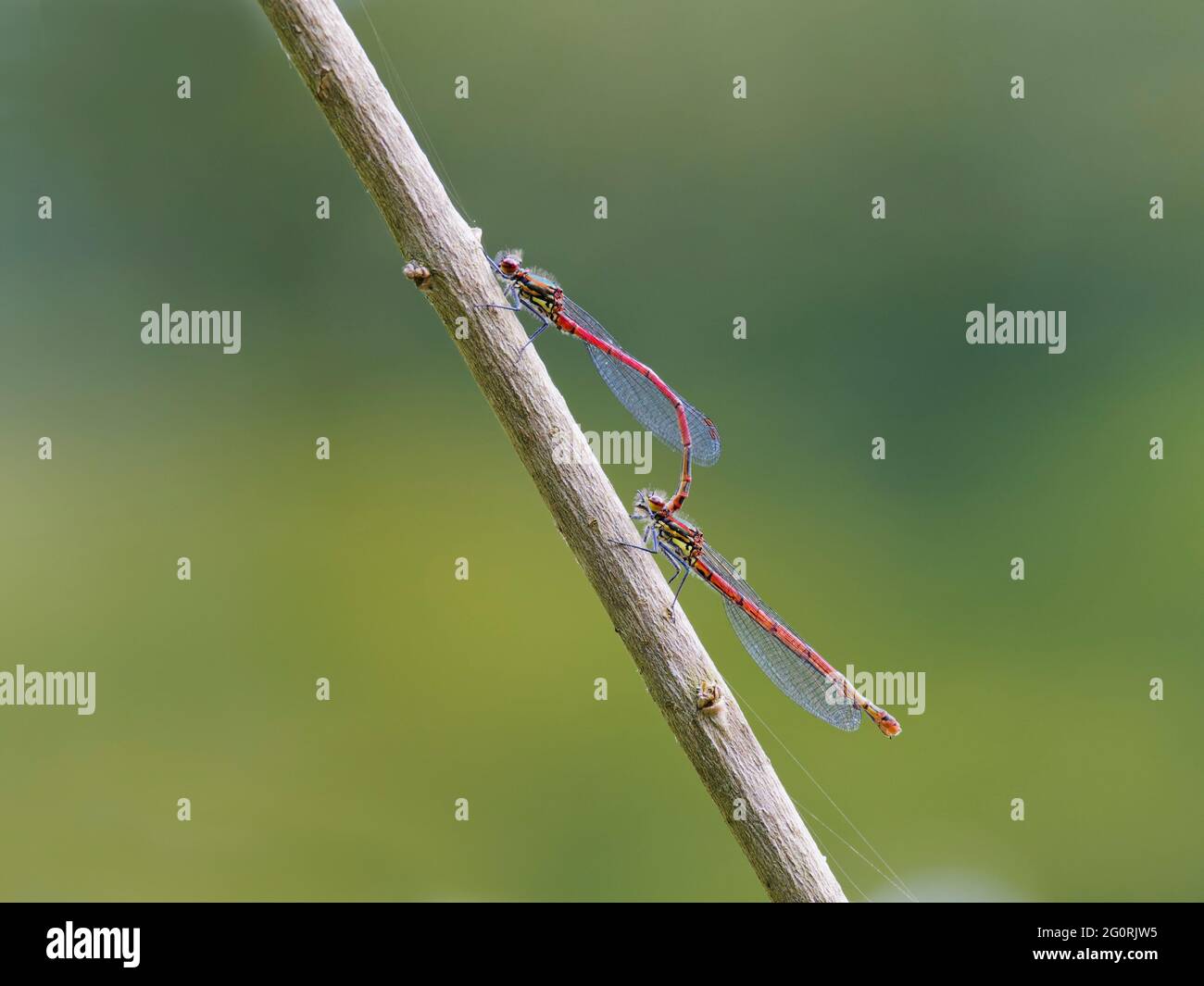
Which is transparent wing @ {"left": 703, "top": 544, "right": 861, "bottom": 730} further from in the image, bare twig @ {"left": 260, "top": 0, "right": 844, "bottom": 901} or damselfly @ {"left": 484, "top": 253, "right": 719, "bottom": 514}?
bare twig @ {"left": 260, "top": 0, "right": 844, "bottom": 901}

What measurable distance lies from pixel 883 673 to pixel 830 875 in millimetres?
3247

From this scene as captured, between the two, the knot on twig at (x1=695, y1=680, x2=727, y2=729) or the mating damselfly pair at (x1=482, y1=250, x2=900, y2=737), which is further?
the mating damselfly pair at (x1=482, y1=250, x2=900, y2=737)

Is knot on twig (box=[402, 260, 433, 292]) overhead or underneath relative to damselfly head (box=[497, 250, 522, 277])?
underneath

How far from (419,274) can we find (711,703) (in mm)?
877

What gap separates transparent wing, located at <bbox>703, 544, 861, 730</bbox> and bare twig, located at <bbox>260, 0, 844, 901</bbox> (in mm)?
968

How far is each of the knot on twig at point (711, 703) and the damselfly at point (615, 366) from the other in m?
0.65

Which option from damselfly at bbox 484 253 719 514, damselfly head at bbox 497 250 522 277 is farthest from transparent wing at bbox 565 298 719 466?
damselfly head at bbox 497 250 522 277

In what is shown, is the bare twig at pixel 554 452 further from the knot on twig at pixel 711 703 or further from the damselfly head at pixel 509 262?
the damselfly head at pixel 509 262

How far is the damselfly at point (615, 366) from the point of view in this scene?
221 cm

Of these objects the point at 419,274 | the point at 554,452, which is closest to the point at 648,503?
the point at 554,452

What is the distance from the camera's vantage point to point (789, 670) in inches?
103

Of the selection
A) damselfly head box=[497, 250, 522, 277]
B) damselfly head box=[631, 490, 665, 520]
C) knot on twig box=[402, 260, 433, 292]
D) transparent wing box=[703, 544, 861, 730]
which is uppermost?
damselfly head box=[497, 250, 522, 277]

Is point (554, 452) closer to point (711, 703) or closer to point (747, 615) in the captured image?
point (711, 703)

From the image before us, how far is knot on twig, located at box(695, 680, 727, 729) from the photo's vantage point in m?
1.60
